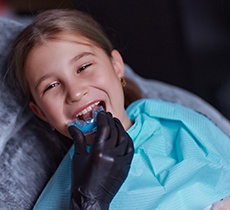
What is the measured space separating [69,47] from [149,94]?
18.7 inches

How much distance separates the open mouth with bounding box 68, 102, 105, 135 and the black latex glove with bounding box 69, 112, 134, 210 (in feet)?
0.18

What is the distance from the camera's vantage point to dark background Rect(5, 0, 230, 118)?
1610 millimetres

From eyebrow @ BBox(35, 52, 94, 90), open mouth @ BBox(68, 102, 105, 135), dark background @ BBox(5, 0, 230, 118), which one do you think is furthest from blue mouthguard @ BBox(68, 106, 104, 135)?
dark background @ BBox(5, 0, 230, 118)

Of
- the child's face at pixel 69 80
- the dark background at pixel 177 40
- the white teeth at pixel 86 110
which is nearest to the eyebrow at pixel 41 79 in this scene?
the child's face at pixel 69 80

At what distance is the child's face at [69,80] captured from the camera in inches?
44.3

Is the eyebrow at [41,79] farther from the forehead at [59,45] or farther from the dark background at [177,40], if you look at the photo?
the dark background at [177,40]

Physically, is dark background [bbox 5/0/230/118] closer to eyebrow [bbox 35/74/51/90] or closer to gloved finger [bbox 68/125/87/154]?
eyebrow [bbox 35/74/51/90]

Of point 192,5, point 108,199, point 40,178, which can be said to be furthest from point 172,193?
point 192,5

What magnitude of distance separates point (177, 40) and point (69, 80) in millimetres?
749

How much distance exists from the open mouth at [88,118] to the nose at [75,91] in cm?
3

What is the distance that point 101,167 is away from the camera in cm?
99

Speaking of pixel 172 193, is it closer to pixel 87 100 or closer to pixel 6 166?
pixel 87 100

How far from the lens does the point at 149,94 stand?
5.16 ft

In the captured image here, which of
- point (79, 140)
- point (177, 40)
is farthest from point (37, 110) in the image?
point (177, 40)
